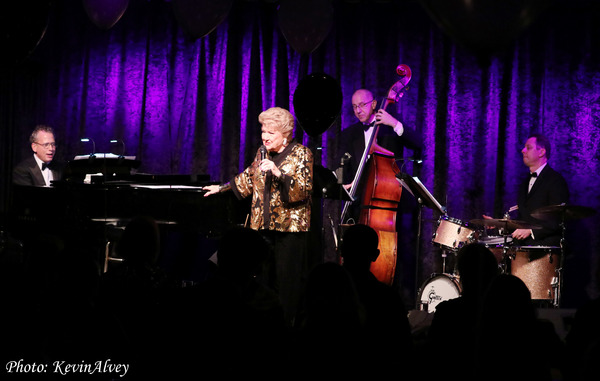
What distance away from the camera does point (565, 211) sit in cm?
603

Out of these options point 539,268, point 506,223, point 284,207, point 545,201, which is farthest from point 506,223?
point 284,207

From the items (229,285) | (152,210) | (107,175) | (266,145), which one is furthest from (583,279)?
(229,285)

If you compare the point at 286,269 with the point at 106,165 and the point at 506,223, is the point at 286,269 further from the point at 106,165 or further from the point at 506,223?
the point at 106,165

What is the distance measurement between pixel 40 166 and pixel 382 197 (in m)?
3.42

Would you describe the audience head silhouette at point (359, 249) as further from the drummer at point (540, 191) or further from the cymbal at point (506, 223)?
the drummer at point (540, 191)

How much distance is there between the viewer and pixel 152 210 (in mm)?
6047

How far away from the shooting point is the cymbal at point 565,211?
5969 millimetres

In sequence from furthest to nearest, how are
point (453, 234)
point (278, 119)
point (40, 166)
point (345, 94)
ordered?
point (345, 94) < point (40, 166) < point (453, 234) < point (278, 119)

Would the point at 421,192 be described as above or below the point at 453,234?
above

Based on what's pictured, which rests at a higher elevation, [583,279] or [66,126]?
[66,126]

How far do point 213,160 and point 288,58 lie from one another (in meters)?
1.43

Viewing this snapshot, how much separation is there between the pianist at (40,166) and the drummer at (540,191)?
4551 mm

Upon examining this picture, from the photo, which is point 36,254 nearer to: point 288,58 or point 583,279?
point 288,58

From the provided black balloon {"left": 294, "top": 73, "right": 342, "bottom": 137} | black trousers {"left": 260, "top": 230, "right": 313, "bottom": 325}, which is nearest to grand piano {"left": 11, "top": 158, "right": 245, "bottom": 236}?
black trousers {"left": 260, "top": 230, "right": 313, "bottom": 325}
